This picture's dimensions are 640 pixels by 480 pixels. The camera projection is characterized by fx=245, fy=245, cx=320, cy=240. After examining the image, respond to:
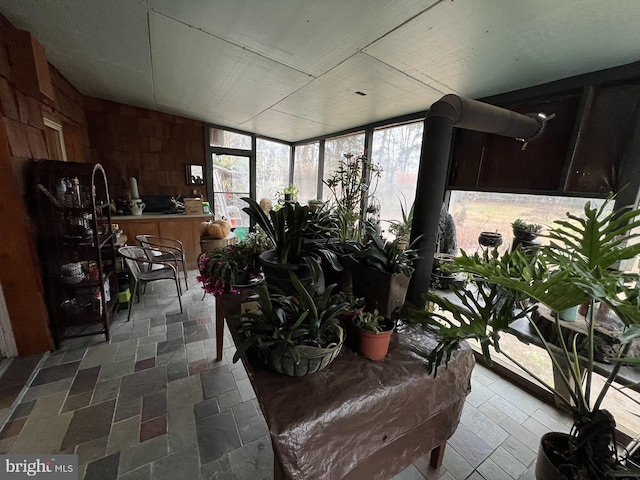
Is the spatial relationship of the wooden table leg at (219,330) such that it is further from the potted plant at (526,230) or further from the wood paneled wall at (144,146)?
the wood paneled wall at (144,146)

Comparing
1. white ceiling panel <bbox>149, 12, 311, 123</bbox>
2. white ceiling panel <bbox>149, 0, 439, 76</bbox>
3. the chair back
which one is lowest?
the chair back

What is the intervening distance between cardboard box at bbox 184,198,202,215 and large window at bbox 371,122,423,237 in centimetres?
306

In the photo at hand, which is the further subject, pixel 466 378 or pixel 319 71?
pixel 319 71

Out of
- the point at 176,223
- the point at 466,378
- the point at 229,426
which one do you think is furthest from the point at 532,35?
the point at 176,223

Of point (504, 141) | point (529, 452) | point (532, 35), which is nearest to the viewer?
point (532, 35)

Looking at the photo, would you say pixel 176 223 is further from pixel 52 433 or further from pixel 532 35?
pixel 532 35

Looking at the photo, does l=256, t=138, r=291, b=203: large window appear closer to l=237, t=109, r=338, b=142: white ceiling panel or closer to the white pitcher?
l=237, t=109, r=338, b=142: white ceiling panel

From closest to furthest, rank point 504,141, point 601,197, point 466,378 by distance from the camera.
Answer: point 466,378, point 601,197, point 504,141

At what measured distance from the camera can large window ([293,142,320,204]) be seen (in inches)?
201

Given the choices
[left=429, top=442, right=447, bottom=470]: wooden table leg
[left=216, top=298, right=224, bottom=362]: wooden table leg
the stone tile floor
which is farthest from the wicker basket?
[left=216, top=298, right=224, bottom=362]: wooden table leg

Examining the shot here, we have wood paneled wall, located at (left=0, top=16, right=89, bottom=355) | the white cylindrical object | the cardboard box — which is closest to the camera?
wood paneled wall, located at (left=0, top=16, right=89, bottom=355)

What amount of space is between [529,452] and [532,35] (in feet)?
8.06

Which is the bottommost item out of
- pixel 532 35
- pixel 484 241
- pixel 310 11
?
pixel 484 241

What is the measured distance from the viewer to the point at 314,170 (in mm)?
5141
